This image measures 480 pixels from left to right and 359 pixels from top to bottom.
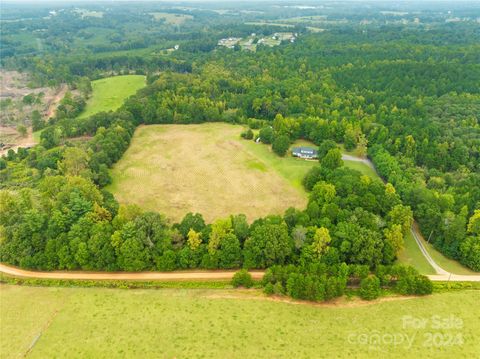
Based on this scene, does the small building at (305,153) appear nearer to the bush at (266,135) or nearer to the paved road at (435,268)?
the bush at (266,135)

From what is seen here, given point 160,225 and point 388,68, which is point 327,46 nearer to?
point 388,68

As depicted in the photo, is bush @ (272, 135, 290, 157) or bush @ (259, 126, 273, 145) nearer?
bush @ (272, 135, 290, 157)

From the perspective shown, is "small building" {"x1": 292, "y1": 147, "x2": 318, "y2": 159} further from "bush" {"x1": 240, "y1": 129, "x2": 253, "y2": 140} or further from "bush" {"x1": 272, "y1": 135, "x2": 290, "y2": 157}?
"bush" {"x1": 240, "y1": 129, "x2": 253, "y2": 140}

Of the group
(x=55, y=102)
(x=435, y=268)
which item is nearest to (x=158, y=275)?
(x=435, y=268)

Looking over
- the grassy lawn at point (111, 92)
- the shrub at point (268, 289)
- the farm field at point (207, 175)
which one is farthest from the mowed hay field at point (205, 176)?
the grassy lawn at point (111, 92)

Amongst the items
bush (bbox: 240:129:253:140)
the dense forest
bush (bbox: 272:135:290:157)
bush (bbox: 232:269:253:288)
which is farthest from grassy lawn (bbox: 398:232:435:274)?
bush (bbox: 240:129:253:140)

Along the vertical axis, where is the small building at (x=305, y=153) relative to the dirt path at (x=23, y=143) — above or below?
above

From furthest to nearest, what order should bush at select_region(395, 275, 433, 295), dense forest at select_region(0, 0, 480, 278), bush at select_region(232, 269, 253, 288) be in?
dense forest at select_region(0, 0, 480, 278) < bush at select_region(232, 269, 253, 288) < bush at select_region(395, 275, 433, 295)
